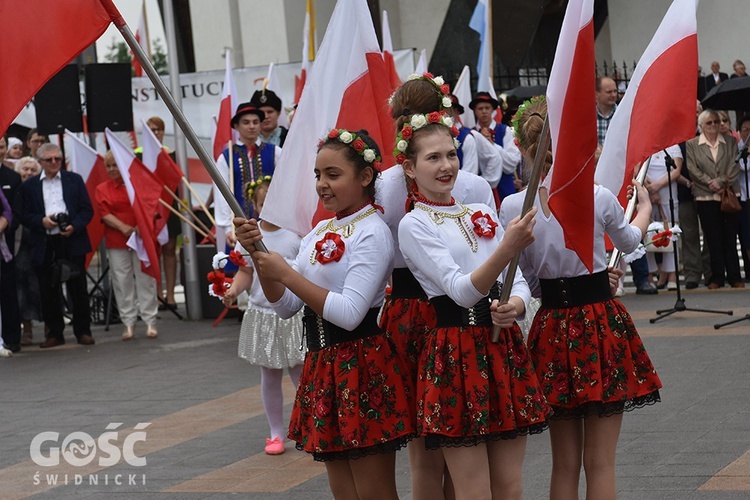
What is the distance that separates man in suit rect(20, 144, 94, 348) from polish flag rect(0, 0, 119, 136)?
9.19 meters

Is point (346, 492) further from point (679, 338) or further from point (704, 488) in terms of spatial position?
point (679, 338)

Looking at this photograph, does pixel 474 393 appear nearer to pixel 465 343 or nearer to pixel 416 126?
pixel 465 343

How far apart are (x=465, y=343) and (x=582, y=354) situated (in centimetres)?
60

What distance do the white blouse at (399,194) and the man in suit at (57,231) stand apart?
8.68 metres

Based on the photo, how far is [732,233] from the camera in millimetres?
14305

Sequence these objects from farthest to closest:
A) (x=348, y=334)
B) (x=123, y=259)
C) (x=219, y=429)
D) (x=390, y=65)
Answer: (x=123, y=259) → (x=390, y=65) → (x=219, y=429) → (x=348, y=334)

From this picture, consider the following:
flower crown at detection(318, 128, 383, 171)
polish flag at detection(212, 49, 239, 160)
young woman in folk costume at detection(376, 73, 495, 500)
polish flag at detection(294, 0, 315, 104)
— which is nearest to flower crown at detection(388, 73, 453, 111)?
young woman in folk costume at detection(376, 73, 495, 500)

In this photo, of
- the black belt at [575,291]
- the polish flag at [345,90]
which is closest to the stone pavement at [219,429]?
the black belt at [575,291]

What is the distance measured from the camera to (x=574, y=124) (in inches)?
171

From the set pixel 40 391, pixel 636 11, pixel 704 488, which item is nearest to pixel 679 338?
pixel 704 488

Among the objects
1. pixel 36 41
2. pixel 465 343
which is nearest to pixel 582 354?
pixel 465 343

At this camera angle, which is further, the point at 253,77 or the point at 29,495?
the point at 253,77

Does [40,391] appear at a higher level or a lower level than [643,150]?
lower

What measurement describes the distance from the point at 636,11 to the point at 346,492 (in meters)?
25.5
